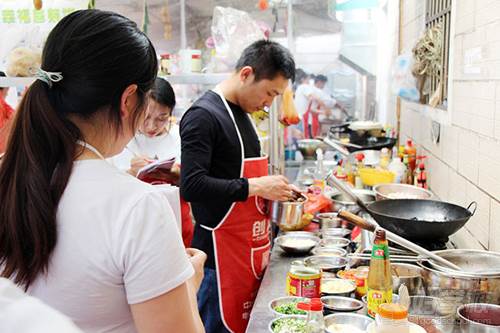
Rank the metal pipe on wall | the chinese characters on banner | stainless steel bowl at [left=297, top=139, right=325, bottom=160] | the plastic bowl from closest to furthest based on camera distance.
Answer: the chinese characters on banner → the plastic bowl → stainless steel bowl at [left=297, top=139, right=325, bottom=160] → the metal pipe on wall

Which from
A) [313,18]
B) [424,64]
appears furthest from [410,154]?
[313,18]

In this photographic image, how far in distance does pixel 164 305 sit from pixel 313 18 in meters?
7.87

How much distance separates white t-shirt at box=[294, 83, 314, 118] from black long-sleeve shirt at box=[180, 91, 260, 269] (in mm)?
5858

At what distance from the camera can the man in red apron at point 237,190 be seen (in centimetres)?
260

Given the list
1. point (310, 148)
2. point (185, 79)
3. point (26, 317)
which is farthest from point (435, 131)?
point (26, 317)

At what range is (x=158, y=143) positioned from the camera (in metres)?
3.60

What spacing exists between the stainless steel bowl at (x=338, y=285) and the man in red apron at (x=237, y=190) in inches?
23.4

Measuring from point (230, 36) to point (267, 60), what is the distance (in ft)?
3.12

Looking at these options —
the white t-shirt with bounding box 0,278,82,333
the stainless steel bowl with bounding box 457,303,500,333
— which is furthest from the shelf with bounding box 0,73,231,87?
the white t-shirt with bounding box 0,278,82,333

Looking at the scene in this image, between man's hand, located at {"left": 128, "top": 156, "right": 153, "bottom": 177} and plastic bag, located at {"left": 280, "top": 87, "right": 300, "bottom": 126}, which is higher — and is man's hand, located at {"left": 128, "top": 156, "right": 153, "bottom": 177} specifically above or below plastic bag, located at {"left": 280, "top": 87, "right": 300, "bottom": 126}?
below

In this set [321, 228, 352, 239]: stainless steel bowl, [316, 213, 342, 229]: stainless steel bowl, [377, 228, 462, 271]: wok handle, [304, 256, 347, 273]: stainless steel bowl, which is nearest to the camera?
[377, 228, 462, 271]: wok handle

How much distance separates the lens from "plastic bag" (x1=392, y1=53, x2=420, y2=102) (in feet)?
12.0

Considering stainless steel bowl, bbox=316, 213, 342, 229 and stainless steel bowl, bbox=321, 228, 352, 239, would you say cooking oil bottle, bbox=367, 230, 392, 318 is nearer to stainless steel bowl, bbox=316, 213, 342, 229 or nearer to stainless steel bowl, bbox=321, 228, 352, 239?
stainless steel bowl, bbox=321, 228, 352, 239

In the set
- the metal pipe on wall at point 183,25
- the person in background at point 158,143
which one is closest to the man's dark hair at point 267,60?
the person in background at point 158,143
